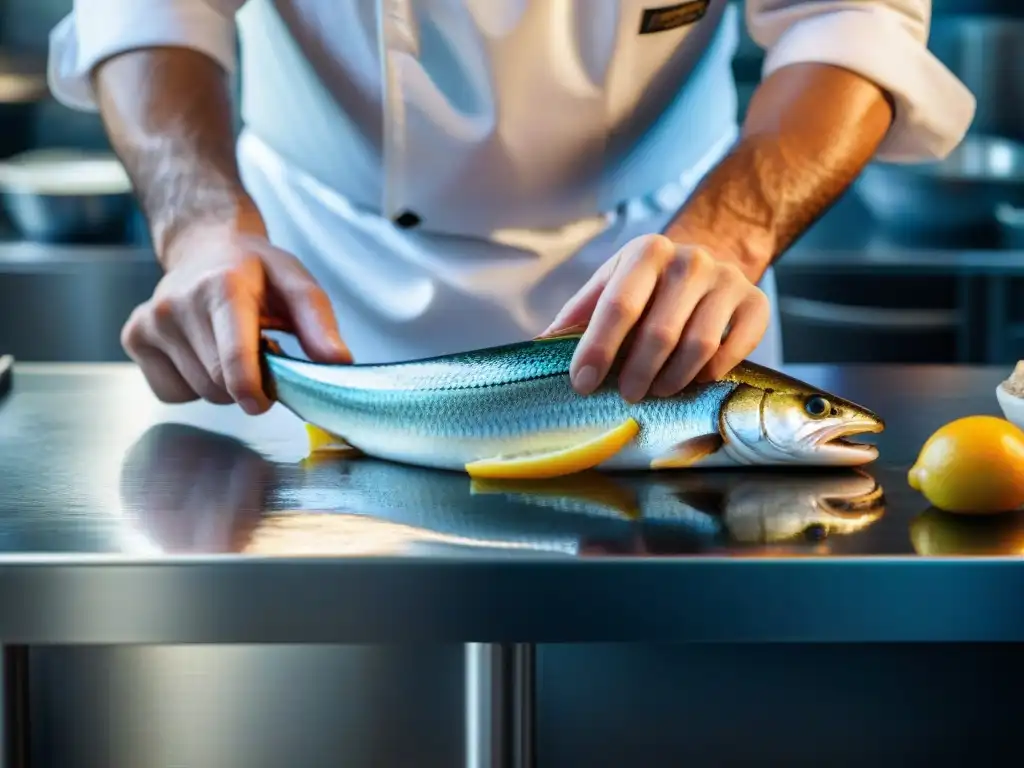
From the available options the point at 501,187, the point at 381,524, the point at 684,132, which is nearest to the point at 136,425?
the point at 381,524

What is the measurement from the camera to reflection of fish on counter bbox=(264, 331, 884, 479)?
40.0 inches

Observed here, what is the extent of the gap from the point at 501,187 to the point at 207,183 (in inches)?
14.2

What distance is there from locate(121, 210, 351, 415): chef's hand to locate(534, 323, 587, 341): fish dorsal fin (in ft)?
0.70

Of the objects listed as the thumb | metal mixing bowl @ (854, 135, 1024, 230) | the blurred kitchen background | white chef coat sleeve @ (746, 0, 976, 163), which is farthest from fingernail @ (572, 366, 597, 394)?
metal mixing bowl @ (854, 135, 1024, 230)

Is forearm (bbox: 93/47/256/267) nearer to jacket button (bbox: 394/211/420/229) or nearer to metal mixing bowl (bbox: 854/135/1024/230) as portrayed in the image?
jacket button (bbox: 394/211/420/229)

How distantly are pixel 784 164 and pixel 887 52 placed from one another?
0.20 meters

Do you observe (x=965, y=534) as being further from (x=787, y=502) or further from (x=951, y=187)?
(x=951, y=187)

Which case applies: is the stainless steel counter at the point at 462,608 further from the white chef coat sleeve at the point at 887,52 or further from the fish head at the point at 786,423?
the white chef coat sleeve at the point at 887,52

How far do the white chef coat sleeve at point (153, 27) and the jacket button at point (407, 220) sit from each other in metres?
0.26

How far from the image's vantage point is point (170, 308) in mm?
1222

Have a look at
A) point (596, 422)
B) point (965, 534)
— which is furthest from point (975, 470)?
point (596, 422)

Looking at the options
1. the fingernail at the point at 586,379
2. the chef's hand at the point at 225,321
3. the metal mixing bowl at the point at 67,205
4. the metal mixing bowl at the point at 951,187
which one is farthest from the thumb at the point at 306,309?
the metal mixing bowl at the point at 951,187

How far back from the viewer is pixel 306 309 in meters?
1.24

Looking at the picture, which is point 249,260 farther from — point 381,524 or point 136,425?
point 381,524
